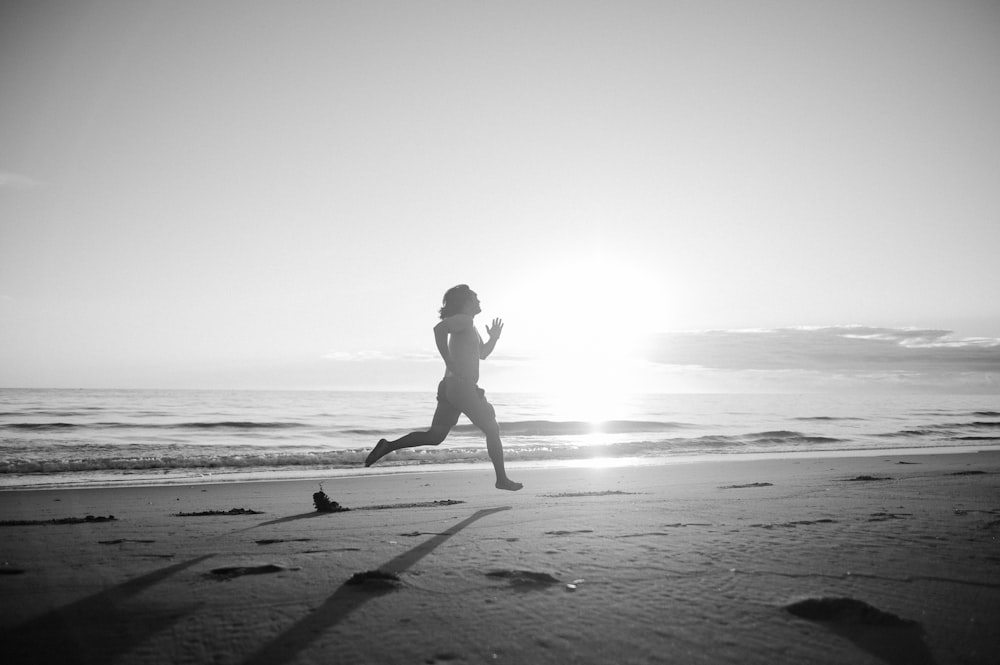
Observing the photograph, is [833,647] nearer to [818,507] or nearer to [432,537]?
[432,537]

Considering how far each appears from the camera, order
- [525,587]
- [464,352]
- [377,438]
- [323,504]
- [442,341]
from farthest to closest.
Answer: [377,438], [464,352], [442,341], [323,504], [525,587]

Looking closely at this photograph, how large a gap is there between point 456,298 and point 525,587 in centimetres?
432

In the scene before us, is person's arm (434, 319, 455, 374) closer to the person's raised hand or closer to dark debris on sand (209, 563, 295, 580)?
the person's raised hand

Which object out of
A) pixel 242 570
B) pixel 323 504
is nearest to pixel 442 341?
pixel 323 504

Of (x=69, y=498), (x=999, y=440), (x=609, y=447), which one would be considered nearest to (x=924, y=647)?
(x=69, y=498)

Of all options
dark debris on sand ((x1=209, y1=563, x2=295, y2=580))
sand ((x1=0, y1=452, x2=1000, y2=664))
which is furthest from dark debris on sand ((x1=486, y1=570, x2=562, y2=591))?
dark debris on sand ((x1=209, y1=563, x2=295, y2=580))

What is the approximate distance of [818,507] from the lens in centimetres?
484

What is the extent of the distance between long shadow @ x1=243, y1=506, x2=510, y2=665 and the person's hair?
3.70 meters

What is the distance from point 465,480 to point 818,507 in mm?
5814

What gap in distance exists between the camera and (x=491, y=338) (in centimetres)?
681

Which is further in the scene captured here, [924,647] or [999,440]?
[999,440]

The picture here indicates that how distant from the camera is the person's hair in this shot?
6547 mm

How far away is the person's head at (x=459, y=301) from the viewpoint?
21.5ft

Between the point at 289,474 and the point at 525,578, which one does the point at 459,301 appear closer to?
the point at 525,578
